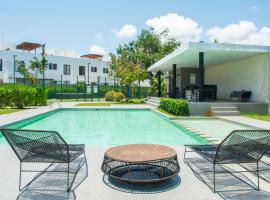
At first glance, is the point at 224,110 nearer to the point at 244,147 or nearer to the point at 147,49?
the point at 244,147

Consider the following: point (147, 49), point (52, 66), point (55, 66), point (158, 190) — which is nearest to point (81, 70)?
point (55, 66)

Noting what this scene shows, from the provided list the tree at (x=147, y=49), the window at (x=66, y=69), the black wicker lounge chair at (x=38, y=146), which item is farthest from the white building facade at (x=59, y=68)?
the black wicker lounge chair at (x=38, y=146)

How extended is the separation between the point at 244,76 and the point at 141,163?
15760mm

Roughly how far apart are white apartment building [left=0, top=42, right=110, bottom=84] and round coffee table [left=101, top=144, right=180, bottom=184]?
28323 millimetres

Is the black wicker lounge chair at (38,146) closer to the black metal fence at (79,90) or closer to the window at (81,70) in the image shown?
the black metal fence at (79,90)

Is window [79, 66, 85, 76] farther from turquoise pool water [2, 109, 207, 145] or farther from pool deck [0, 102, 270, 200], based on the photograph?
pool deck [0, 102, 270, 200]

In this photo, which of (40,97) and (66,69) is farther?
(66,69)

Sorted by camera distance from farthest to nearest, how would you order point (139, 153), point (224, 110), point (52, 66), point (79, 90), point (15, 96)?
point (52, 66), point (79, 90), point (15, 96), point (224, 110), point (139, 153)

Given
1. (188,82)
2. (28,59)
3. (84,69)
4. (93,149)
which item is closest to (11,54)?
(28,59)

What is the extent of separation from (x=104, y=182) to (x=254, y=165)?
2.97 meters

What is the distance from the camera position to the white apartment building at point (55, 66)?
1481 inches

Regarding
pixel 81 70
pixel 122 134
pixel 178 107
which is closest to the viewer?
pixel 122 134

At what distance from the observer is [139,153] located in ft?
15.5

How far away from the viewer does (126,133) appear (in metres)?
11.1
